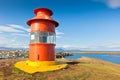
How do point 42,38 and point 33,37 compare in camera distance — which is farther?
point 33,37

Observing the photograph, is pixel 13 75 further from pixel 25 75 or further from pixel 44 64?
pixel 44 64

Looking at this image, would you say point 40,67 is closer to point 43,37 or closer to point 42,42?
point 42,42

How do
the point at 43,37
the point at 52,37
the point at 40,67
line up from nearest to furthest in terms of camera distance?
the point at 40,67, the point at 43,37, the point at 52,37

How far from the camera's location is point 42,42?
14648mm

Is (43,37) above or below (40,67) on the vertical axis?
above

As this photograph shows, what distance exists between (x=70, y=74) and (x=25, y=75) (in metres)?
3.25

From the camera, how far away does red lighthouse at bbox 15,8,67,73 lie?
14.3 m

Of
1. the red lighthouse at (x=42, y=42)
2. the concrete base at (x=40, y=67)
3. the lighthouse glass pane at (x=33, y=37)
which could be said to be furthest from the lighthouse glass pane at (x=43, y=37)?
the concrete base at (x=40, y=67)

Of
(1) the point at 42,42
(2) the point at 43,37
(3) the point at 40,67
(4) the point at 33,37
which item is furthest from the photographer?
(4) the point at 33,37

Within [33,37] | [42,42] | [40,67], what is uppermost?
[33,37]

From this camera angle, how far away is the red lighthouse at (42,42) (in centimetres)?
1431

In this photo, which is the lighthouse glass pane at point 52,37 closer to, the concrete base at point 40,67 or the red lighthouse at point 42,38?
the red lighthouse at point 42,38

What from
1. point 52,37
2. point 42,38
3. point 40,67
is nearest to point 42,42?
point 42,38

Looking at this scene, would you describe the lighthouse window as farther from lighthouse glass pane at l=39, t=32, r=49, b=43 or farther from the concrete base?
the concrete base
